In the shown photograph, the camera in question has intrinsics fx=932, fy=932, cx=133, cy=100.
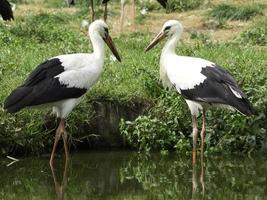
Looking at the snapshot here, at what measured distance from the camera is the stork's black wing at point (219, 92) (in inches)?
371

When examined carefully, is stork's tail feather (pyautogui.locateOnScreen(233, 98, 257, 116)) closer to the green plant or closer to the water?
the water

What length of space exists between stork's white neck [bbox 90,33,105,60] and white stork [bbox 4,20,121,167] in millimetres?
34

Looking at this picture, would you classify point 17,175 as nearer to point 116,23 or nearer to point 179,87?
point 179,87

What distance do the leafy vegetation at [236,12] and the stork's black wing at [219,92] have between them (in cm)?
579

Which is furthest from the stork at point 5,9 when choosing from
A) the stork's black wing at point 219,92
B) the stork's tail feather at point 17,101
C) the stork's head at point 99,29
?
the stork's black wing at point 219,92

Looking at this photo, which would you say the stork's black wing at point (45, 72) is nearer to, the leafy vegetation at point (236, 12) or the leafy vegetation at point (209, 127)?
the leafy vegetation at point (209, 127)

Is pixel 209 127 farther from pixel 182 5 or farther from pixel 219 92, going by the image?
pixel 182 5

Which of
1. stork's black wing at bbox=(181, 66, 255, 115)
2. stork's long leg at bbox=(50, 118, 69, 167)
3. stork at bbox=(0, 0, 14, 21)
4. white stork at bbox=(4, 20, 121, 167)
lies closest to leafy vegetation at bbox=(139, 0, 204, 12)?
stork at bbox=(0, 0, 14, 21)

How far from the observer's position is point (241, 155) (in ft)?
34.1

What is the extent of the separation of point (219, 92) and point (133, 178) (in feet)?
4.11

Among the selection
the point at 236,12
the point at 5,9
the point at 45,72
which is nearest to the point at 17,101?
the point at 45,72

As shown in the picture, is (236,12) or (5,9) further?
(236,12)

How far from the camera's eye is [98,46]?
10.5 metres

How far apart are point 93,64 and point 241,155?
194 cm
